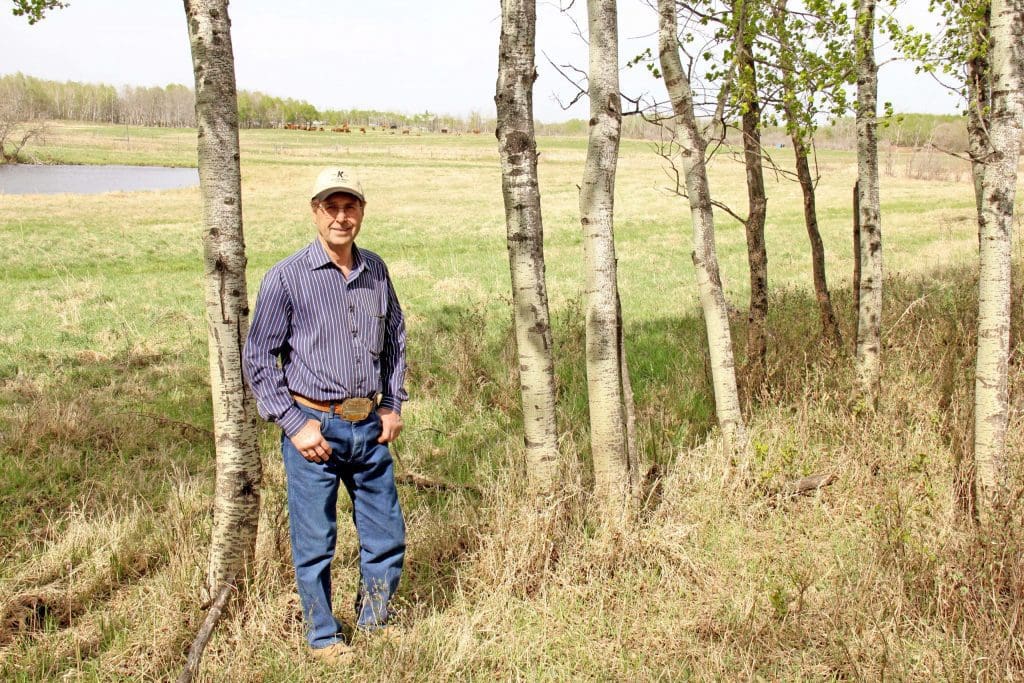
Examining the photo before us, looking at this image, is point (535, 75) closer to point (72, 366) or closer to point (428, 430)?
point (428, 430)

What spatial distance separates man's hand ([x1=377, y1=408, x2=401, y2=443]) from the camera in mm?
3559

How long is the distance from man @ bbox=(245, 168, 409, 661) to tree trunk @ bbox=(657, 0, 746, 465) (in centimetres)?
278

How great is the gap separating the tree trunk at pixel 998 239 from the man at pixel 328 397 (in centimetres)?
332

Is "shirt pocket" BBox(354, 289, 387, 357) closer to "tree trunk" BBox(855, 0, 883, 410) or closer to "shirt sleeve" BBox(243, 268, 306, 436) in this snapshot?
"shirt sleeve" BBox(243, 268, 306, 436)

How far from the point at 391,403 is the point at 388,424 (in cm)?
15

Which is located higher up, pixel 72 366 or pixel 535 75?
pixel 535 75

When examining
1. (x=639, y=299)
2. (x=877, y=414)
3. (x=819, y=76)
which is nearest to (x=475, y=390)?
(x=877, y=414)

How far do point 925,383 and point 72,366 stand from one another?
9538 millimetres

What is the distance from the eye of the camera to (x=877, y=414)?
5520 mm

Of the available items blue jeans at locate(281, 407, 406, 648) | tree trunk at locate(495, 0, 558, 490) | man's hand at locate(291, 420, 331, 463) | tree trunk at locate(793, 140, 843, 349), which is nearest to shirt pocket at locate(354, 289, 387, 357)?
blue jeans at locate(281, 407, 406, 648)

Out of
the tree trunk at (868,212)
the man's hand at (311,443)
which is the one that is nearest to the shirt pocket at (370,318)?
the man's hand at (311,443)

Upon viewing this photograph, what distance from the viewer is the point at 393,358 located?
378 centimetres

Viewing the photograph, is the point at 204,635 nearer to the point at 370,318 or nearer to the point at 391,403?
the point at 391,403

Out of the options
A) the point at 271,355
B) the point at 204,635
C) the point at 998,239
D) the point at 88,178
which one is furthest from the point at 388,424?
the point at 88,178
